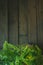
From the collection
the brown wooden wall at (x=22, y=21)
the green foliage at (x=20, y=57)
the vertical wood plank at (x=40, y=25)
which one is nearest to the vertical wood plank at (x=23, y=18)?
the brown wooden wall at (x=22, y=21)

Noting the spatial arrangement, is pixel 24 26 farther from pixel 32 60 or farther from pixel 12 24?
pixel 32 60

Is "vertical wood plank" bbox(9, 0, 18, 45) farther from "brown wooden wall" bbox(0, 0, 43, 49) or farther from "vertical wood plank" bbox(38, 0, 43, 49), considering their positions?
"vertical wood plank" bbox(38, 0, 43, 49)

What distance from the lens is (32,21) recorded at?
107 inches

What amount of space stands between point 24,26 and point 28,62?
1481 mm

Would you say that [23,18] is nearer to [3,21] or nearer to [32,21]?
[32,21]

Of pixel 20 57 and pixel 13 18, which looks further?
pixel 13 18

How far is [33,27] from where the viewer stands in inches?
107

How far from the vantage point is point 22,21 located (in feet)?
8.98

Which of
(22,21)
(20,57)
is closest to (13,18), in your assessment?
(22,21)

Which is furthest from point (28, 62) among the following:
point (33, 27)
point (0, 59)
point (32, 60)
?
point (33, 27)

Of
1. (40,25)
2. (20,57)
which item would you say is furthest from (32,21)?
(20,57)

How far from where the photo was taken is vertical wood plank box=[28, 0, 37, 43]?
107 inches

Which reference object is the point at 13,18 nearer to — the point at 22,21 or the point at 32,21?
the point at 22,21

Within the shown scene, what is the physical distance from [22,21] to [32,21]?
119 mm
